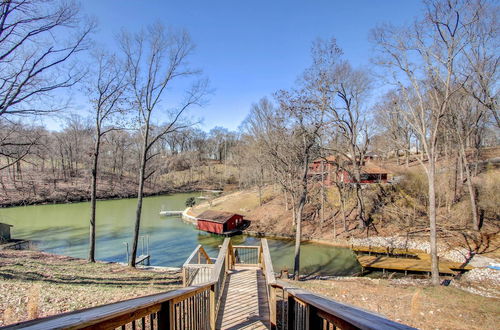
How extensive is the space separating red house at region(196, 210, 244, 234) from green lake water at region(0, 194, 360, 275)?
756 mm

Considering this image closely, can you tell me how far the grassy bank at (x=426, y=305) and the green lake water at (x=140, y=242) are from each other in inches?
299

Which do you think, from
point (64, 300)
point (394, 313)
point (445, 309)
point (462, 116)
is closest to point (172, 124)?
point (64, 300)

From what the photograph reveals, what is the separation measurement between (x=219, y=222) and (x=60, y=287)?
17.5m

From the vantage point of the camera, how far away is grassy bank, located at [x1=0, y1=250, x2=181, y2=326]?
218 inches

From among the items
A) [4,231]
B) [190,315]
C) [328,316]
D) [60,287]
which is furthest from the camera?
[4,231]

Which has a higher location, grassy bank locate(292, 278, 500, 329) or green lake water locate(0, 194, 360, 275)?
grassy bank locate(292, 278, 500, 329)

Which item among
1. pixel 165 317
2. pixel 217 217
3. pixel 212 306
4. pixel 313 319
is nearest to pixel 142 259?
pixel 217 217

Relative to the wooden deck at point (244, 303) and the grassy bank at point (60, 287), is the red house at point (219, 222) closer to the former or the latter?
the grassy bank at point (60, 287)

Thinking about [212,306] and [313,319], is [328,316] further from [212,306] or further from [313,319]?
[212,306]

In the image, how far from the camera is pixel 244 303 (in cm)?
587

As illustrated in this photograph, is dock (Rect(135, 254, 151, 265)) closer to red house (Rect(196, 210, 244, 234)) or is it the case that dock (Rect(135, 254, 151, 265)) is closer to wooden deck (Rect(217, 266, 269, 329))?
red house (Rect(196, 210, 244, 234))

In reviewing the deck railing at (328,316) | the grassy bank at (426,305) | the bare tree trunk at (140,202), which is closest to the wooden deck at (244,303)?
the deck railing at (328,316)

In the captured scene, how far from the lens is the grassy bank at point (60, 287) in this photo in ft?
18.1

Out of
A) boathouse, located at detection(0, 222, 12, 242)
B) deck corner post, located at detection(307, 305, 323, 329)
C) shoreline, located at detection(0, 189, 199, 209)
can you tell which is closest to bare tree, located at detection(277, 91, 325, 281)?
deck corner post, located at detection(307, 305, 323, 329)
